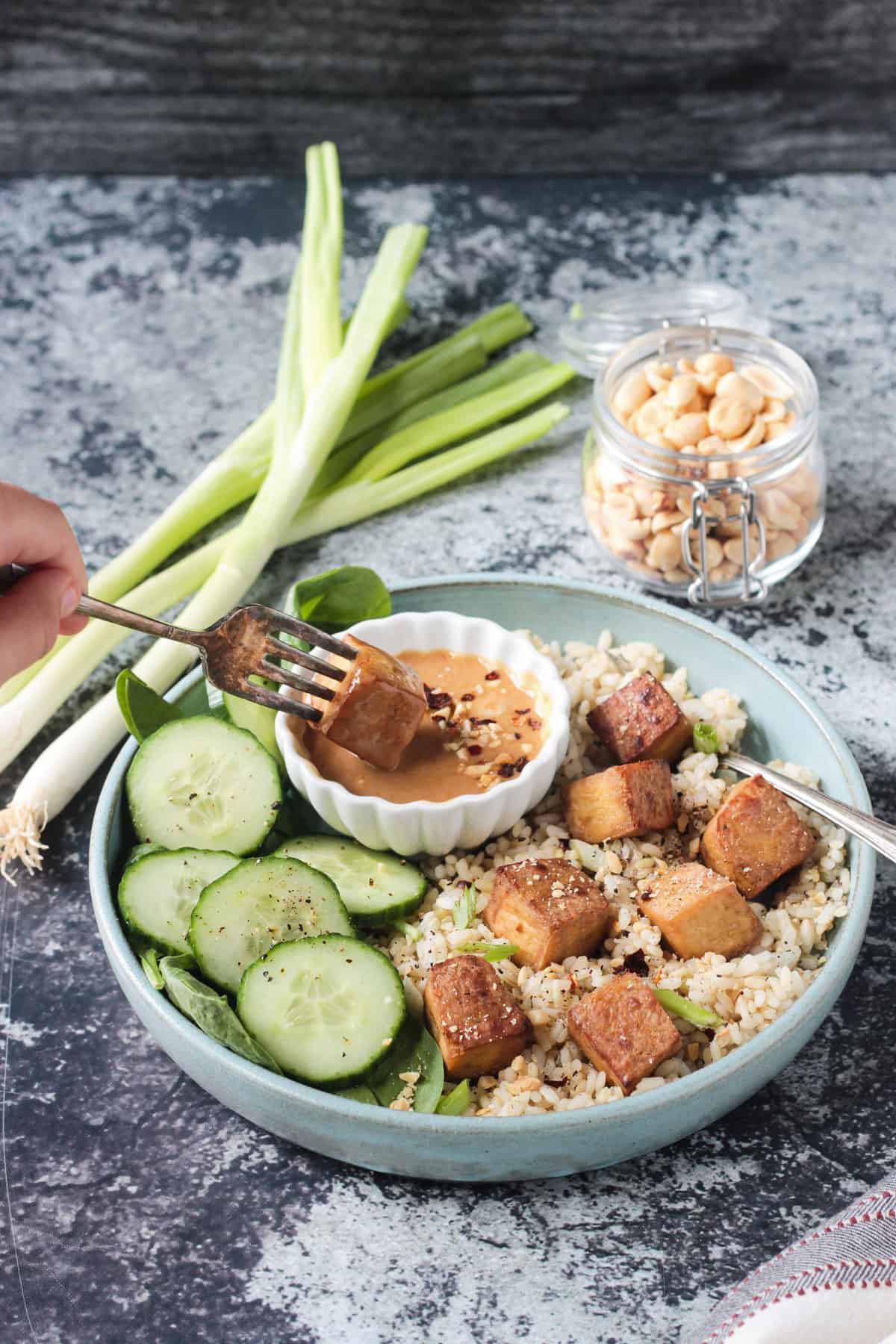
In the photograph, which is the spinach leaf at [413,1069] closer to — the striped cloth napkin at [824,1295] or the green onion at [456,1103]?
the green onion at [456,1103]

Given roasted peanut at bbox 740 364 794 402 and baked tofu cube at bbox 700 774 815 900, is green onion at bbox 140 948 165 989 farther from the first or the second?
roasted peanut at bbox 740 364 794 402

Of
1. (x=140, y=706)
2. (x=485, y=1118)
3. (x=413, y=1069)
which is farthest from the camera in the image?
(x=140, y=706)

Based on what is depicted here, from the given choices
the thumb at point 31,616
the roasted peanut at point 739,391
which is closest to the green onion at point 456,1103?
the thumb at point 31,616

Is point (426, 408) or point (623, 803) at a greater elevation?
point (426, 408)

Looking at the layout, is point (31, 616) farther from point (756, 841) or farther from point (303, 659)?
point (756, 841)

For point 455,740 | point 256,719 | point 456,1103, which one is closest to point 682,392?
point 455,740

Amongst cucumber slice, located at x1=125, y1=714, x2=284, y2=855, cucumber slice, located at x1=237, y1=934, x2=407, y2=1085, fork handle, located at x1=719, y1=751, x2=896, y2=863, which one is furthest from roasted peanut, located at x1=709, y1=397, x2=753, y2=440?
cucumber slice, located at x1=237, y1=934, x2=407, y2=1085
